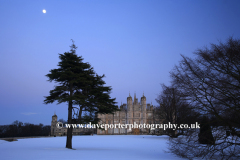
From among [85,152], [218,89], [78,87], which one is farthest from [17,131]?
[218,89]

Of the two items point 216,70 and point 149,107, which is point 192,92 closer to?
point 216,70

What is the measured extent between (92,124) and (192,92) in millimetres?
10077

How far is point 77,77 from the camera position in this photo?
18.6 meters

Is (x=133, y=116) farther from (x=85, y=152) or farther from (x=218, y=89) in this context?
(x=218, y=89)

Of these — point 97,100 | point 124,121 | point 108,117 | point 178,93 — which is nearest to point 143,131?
point 124,121

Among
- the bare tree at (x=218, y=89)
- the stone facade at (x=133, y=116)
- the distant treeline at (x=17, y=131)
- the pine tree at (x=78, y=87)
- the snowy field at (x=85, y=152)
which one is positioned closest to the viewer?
the bare tree at (x=218, y=89)

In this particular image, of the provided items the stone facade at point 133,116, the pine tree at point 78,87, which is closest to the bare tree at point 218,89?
the pine tree at point 78,87

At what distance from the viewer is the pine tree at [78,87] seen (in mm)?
18281

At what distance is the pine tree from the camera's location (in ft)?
60.0

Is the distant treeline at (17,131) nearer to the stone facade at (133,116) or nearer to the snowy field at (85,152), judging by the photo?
the stone facade at (133,116)

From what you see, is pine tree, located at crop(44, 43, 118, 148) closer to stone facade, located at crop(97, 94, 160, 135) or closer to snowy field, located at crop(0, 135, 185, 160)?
snowy field, located at crop(0, 135, 185, 160)

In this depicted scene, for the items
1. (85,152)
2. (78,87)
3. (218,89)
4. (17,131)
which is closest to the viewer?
(218,89)

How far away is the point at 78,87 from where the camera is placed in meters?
19.5

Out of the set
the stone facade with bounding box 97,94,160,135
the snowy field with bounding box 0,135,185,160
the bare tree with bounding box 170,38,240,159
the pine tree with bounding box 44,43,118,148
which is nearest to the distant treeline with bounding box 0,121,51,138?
the stone facade with bounding box 97,94,160,135
